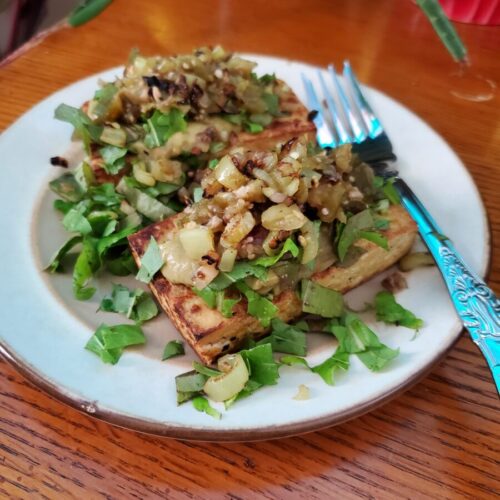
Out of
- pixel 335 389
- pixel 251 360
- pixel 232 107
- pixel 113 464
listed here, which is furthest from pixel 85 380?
pixel 232 107

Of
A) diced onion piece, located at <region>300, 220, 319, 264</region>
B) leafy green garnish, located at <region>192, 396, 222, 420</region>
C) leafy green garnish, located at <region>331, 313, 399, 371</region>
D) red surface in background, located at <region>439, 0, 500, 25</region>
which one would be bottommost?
leafy green garnish, located at <region>192, 396, 222, 420</region>

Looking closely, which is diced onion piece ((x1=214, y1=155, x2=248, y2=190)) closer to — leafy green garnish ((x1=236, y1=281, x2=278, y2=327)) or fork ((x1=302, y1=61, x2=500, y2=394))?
leafy green garnish ((x1=236, y1=281, x2=278, y2=327))

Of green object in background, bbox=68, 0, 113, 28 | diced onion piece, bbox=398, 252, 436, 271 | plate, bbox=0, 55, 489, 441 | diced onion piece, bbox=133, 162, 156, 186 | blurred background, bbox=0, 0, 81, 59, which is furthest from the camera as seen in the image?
blurred background, bbox=0, 0, 81, 59

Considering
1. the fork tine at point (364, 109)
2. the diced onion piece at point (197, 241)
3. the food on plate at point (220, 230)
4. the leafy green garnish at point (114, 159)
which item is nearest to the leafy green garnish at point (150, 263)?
the food on plate at point (220, 230)

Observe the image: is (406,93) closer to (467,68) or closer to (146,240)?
(467,68)

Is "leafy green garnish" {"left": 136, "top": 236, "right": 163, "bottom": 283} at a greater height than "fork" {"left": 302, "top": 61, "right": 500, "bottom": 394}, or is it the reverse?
"fork" {"left": 302, "top": 61, "right": 500, "bottom": 394}

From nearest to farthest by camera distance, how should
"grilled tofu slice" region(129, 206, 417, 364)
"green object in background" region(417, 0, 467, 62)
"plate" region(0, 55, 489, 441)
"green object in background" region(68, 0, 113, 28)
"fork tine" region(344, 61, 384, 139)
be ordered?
"plate" region(0, 55, 489, 441)
"grilled tofu slice" region(129, 206, 417, 364)
"fork tine" region(344, 61, 384, 139)
"green object in background" region(417, 0, 467, 62)
"green object in background" region(68, 0, 113, 28)

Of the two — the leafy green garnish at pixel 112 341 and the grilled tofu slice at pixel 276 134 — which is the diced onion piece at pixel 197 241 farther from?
the grilled tofu slice at pixel 276 134

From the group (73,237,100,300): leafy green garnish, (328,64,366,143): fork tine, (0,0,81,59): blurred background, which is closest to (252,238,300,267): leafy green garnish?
(73,237,100,300): leafy green garnish
